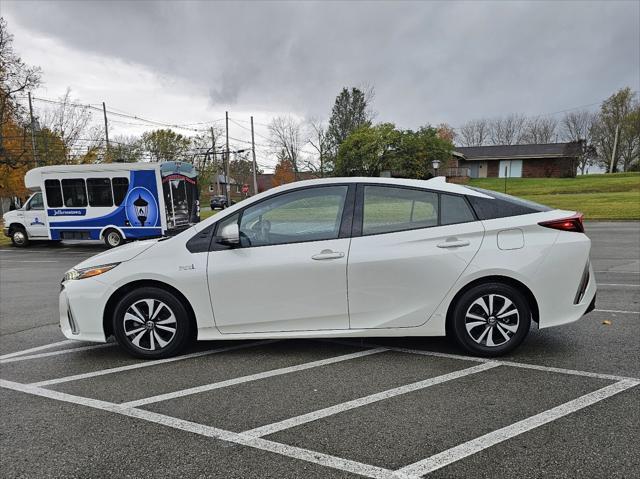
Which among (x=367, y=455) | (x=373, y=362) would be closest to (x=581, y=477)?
(x=367, y=455)

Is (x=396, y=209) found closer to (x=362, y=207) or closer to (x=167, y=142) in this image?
(x=362, y=207)

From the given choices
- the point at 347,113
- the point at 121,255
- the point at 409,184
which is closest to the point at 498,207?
the point at 409,184

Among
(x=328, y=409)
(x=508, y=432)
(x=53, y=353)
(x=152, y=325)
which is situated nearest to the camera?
(x=508, y=432)

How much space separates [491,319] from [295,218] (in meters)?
1.96

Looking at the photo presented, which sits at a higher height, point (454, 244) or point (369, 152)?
point (369, 152)

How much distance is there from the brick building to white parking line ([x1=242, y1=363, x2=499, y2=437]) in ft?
163

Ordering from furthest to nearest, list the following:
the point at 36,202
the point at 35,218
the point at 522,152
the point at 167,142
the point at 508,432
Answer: the point at 167,142 < the point at 522,152 < the point at 35,218 < the point at 36,202 < the point at 508,432

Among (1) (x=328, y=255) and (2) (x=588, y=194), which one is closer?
(1) (x=328, y=255)

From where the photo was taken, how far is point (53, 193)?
48.8ft

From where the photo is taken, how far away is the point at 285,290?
3676 mm

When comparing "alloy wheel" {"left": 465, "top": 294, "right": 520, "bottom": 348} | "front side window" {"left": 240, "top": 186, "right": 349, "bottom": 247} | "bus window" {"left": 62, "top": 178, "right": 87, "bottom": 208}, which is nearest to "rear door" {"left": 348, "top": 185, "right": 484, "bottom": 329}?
"front side window" {"left": 240, "top": 186, "right": 349, "bottom": 247}

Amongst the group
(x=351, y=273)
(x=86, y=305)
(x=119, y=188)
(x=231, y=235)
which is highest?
(x=119, y=188)

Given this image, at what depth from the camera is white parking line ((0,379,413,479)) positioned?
2.29 meters

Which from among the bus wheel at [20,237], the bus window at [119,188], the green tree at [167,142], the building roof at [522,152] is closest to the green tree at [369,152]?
the building roof at [522,152]
